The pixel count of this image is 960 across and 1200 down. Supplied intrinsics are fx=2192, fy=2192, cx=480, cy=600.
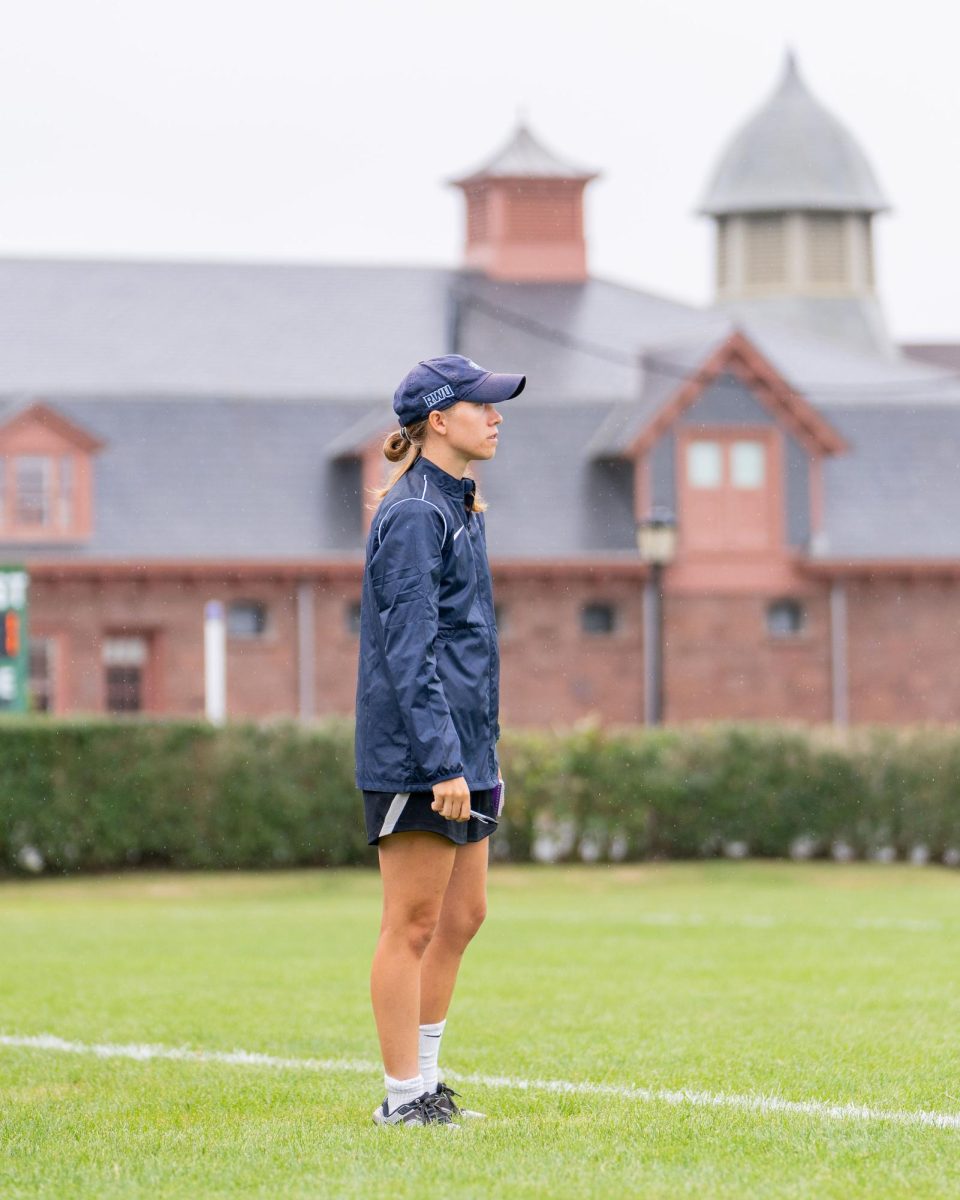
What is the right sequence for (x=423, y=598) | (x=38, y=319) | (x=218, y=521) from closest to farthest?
1. (x=423, y=598)
2. (x=218, y=521)
3. (x=38, y=319)

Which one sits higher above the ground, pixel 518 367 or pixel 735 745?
pixel 518 367

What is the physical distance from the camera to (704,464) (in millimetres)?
38562

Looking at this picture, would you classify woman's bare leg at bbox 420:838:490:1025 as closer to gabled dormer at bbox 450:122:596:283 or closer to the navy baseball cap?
the navy baseball cap

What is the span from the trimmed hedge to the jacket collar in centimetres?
1821

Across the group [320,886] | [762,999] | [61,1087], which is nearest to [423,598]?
[61,1087]

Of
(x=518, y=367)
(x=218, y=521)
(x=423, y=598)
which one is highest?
(x=518, y=367)

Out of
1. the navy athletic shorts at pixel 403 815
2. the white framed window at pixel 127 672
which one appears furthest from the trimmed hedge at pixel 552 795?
the navy athletic shorts at pixel 403 815

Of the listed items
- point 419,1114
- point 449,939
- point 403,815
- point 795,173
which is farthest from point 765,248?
point 419,1114

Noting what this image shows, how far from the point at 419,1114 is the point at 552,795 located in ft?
63.3

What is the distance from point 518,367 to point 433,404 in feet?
113

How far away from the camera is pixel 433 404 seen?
6.71 meters

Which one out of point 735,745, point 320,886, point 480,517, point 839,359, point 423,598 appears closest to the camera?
point 423,598

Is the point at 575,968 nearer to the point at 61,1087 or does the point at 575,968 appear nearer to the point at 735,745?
the point at 61,1087

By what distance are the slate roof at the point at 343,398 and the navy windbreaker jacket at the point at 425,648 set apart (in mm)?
30765
